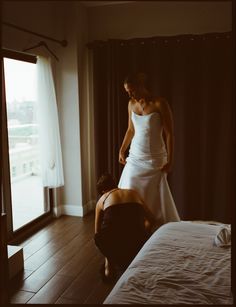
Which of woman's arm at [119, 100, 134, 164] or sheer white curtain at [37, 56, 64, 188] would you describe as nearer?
woman's arm at [119, 100, 134, 164]

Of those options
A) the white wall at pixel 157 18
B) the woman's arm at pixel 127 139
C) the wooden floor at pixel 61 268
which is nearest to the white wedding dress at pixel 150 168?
the woman's arm at pixel 127 139

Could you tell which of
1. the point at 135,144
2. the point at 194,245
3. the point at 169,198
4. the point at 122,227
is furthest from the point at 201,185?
the point at 194,245

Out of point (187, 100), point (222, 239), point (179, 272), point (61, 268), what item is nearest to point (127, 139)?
point (187, 100)

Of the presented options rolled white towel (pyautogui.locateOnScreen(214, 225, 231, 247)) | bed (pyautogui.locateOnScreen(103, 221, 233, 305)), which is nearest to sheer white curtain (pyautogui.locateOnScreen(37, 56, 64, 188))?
bed (pyautogui.locateOnScreen(103, 221, 233, 305))

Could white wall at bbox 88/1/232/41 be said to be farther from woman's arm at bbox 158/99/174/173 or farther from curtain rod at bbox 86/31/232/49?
woman's arm at bbox 158/99/174/173

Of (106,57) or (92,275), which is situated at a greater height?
(106,57)

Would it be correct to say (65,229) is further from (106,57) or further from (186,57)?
(186,57)

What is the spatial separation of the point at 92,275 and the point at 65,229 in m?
1.02

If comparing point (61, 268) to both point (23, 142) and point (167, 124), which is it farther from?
point (167, 124)

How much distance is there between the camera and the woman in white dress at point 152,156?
9.14 ft

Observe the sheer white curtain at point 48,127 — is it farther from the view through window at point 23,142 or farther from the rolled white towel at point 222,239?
the rolled white towel at point 222,239

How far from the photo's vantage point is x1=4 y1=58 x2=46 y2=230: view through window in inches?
117

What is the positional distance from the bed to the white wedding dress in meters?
0.94

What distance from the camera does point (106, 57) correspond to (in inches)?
138
